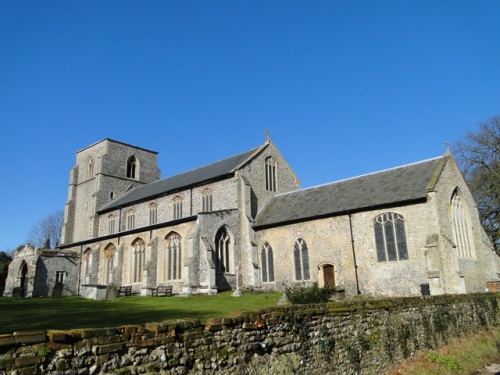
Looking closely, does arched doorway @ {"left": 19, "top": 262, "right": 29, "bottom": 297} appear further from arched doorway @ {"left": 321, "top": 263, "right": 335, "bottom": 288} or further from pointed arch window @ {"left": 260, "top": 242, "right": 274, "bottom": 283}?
arched doorway @ {"left": 321, "top": 263, "right": 335, "bottom": 288}

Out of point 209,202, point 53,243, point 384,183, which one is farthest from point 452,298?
point 53,243

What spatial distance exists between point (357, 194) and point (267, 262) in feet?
26.3

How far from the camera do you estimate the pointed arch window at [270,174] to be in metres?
34.7

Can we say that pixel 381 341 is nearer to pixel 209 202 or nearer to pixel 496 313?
pixel 496 313

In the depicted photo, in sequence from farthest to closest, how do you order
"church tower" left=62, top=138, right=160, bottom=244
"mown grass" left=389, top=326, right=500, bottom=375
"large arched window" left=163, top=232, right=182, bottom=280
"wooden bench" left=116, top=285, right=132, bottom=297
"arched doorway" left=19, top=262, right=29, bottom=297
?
"church tower" left=62, top=138, right=160, bottom=244 < "arched doorway" left=19, top=262, right=29, bottom=297 < "wooden bench" left=116, top=285, right=132, bottom=297 < "large arched window" left=163, top=232, right=182, bottom=280 < "mown grass" left=389, top=326, right=500, bottom=375

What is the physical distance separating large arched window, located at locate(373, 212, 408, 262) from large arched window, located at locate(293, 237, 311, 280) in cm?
497

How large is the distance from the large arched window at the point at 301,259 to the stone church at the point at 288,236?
0.22 feet

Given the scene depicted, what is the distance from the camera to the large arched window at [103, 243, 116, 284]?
1420 inches

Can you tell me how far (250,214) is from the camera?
3048cm

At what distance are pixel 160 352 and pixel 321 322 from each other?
4.46 metres

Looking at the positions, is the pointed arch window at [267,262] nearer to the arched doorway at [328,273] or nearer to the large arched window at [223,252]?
the large arched window at [223,252]

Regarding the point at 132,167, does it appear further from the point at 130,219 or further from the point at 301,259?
the point at 301,259

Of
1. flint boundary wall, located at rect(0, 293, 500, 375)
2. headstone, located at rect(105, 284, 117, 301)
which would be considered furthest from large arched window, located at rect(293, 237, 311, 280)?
flint boundary wall, located at rect(0, 293, 500, 375)

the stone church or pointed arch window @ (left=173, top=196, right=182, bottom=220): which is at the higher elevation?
pointed arch window @ (left=173, top=196, right=182, bottom=220)
